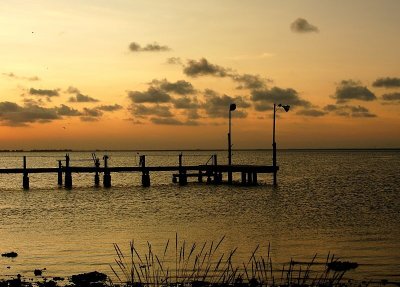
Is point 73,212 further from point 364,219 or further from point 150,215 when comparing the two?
point 364,219

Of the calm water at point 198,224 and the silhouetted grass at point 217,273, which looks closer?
the silhouetted grass at point 217,273

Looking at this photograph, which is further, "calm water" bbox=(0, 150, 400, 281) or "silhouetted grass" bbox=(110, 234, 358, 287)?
"calm water" bbox=(0, 150, 400, 281)

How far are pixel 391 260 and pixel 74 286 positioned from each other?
11.0 meters

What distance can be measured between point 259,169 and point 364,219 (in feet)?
76.6

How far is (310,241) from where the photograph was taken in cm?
2642

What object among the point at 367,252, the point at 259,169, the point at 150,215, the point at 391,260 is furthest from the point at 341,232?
the point at 259,169

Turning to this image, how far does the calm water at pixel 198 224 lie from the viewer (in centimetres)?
2219

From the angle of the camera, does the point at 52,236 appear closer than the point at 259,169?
Yes

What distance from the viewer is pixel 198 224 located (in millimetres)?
32500

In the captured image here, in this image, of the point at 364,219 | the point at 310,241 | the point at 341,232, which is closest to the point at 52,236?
the point at 310,241

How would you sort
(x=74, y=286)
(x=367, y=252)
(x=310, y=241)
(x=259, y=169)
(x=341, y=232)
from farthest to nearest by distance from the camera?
(x=259, y=169) < (x=341, y=232) < (x=310, y=241) < (x=367, y=252) < (x=74, y=286)

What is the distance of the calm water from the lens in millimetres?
22188

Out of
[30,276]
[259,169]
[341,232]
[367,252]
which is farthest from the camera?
[259,169]

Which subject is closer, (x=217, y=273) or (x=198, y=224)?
(x=217, y=273)
